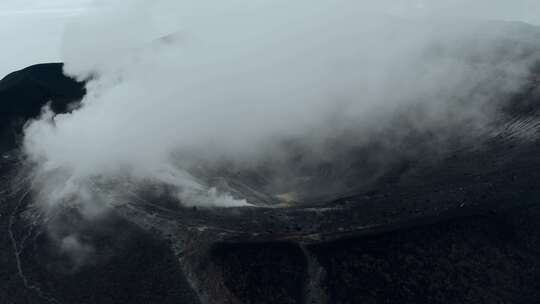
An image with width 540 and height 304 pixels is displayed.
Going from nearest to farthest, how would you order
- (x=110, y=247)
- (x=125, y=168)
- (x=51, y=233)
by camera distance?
(x=110, y=247), (x=51, y=233), (x=125, y=168)

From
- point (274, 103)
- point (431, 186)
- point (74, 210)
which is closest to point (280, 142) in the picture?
point (274, 103)

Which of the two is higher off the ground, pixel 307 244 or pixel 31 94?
pixel 307 244

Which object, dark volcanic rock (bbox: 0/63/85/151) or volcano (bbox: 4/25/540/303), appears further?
dark volcanic rock (bbox: 0/63/85/151)

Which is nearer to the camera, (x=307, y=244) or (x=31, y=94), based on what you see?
(x=307, y=244)

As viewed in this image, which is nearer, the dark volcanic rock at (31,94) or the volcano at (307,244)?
the volcano at (307,244)

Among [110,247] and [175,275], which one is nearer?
[175,275]

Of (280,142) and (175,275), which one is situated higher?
(175,275)

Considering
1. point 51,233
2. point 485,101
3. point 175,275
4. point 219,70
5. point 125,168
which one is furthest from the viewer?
point 219,70

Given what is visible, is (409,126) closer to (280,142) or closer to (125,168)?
(280,142)
